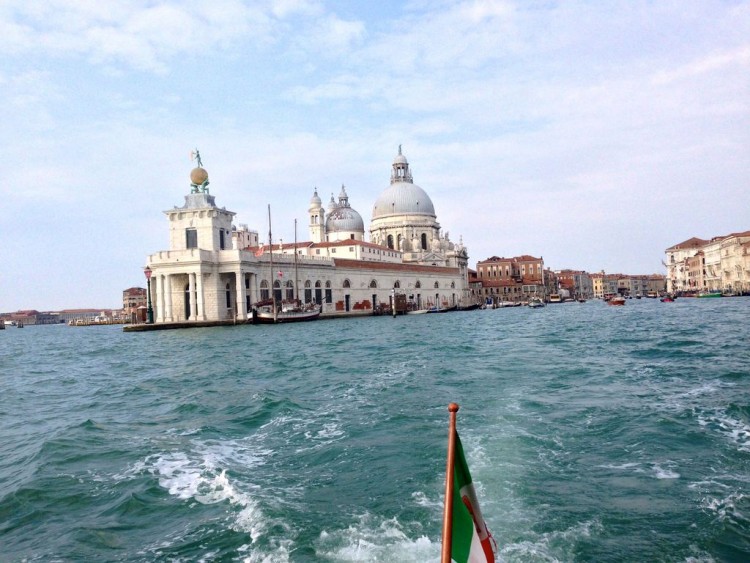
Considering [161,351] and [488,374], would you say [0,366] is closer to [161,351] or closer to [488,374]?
[161,351]

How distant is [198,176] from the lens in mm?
48406

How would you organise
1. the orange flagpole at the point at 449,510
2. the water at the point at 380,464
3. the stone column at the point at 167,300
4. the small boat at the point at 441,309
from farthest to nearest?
the small boat at the point at 441,309
the stone column at the point at 167,300
the water at the point at 380,464
the orange flagpole at the point at 449,510

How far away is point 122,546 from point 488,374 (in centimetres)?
973

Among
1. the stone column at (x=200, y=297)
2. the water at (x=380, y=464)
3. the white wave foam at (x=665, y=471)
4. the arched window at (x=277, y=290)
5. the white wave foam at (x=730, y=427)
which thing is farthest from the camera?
the arched window at (x=277, y=290)

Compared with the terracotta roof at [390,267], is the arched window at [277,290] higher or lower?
lower

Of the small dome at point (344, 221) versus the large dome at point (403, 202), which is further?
the large dome at point (403, 202)

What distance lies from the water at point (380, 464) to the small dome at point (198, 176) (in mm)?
35608

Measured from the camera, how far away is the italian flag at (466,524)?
2911mm

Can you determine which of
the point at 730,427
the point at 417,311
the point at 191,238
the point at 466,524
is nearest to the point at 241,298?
the point at 191,238

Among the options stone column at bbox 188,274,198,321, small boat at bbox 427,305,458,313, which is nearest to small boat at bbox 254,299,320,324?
stone column at bbox 188,274,198,321

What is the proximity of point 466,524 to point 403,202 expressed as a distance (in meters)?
81.4

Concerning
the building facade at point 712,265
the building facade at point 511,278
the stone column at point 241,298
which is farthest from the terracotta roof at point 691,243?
the stone column at point 241,298

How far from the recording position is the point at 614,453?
7.02 m

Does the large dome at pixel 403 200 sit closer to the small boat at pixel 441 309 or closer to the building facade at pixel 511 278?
the small boat at pixel 441 309
